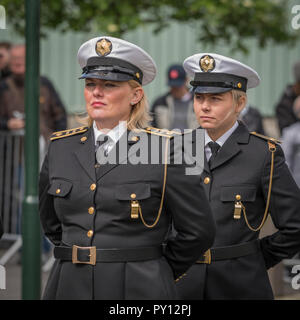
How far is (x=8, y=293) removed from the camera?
733 centimetres

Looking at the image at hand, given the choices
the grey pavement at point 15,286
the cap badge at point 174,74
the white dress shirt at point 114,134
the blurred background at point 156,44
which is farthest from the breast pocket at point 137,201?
the cap badge at point 174,74

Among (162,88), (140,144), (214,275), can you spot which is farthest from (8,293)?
(162,88)

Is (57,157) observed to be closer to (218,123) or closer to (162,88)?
(218,123)

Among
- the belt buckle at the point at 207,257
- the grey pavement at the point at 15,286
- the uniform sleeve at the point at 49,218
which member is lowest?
the grey pavement at the point at 15,286

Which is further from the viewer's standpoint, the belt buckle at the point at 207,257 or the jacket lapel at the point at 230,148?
the jacket lapel at the point at 230,148

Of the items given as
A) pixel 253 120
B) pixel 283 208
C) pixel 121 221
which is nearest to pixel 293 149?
pixel 253 120

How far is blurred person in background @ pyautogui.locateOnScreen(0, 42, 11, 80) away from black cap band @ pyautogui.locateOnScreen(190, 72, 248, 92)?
5.61 meters

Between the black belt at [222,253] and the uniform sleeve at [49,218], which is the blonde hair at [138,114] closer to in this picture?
the uniform sleeve at [49,218]

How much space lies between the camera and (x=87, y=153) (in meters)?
4.21

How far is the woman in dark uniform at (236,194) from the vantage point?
4.68m

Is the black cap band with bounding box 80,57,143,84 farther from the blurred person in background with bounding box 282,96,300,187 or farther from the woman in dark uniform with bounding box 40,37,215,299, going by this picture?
the blurred person in background with bounding box 282,96,300,187

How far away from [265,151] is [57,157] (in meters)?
1.20

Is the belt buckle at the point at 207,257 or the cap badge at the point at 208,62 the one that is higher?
the cap badge at the point at 208,62

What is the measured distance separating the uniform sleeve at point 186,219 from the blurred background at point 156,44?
2.47m
